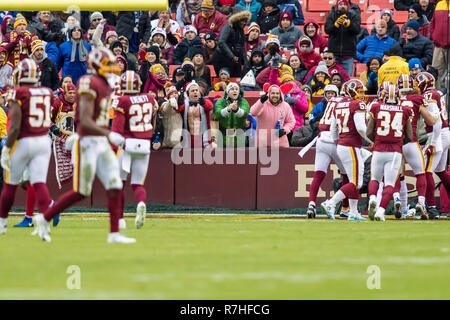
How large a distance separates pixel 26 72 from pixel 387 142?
18.7 feet

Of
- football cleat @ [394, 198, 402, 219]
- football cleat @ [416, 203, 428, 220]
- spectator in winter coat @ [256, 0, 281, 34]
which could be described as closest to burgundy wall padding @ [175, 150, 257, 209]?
football cleat @ [394, 198, 402, 219]

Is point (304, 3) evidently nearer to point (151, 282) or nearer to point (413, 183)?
point (413, 183)

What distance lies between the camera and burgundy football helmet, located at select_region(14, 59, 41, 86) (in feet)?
36.7

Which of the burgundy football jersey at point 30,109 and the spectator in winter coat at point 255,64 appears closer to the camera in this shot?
the burgundy football jersey at point 30,109

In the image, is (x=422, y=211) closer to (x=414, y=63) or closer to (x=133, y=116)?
(x=414, y=63)

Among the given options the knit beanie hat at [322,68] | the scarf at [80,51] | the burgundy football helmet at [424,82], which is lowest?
the burgundy football helmet at [424,82]

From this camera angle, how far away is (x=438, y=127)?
51.4 feet

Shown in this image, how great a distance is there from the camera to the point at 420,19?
21.5 metres

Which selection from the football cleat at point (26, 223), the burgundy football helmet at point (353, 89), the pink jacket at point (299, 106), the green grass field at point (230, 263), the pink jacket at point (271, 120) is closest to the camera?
the green grass field at point (230, 263)

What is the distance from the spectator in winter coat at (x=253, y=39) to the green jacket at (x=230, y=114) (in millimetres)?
2878

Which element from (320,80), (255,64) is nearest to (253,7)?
(255,64)

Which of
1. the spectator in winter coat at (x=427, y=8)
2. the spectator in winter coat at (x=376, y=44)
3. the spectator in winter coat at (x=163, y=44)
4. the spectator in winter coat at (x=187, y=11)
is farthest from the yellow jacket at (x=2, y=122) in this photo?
the spectator in winter coat at (x=427, y=8)

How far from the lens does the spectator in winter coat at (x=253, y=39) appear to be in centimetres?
2028

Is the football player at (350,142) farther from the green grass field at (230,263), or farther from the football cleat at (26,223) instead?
the football cleat at (26,223)
